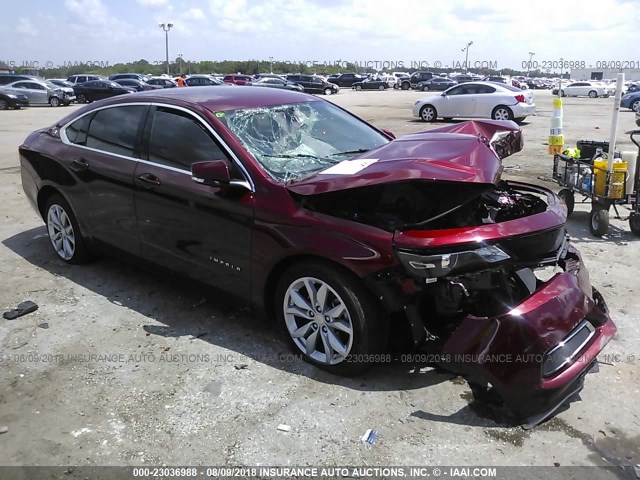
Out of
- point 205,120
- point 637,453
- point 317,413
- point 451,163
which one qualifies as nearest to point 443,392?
point 317,413

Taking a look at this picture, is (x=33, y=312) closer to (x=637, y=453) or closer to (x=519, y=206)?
(x=519, y=206)

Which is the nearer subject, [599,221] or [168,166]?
[168,166]

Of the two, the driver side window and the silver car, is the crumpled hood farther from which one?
the silver car

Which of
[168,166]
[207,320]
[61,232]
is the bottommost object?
[207,320]

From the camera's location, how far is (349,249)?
125 inches

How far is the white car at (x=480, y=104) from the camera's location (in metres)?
18.9

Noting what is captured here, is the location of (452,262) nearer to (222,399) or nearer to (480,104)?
(222,399)

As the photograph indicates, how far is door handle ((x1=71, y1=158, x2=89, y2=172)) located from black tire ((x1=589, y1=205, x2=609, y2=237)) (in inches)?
211

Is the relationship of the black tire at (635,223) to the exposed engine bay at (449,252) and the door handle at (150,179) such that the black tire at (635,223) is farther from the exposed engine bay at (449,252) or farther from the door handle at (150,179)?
the door handle at (150,179)

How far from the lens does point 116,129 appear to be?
4.69 meters

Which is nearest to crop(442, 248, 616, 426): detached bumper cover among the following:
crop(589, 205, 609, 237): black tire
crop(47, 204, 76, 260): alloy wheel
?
crop(589, 205, 609, 237): black tire

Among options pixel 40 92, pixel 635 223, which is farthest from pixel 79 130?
pixel 40 92

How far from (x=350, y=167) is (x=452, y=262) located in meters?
0.95

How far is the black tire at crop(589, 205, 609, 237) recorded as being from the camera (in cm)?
617
